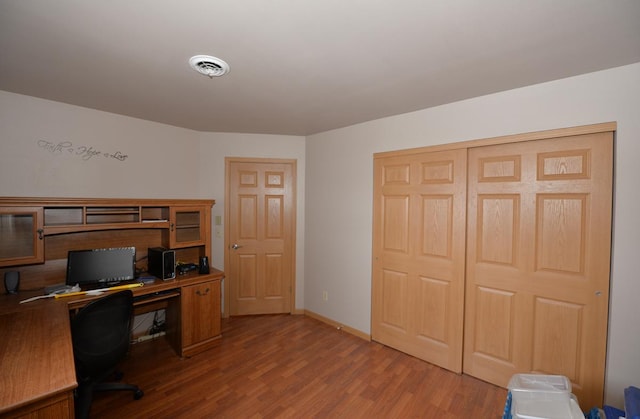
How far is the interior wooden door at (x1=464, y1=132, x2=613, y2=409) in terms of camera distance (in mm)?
1844

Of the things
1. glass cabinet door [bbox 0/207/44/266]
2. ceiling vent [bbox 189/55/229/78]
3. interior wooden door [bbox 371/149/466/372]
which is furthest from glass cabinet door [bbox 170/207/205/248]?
interior wooden door [bbox 371/149/466/372]

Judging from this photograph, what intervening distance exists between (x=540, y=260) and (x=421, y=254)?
0.89 m

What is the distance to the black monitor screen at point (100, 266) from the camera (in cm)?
238

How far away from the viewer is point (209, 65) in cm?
173

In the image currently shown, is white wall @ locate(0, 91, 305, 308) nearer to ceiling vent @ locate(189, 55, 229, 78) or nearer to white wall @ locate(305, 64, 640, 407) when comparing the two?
white wall @ locate(305, 64, 640, 407)

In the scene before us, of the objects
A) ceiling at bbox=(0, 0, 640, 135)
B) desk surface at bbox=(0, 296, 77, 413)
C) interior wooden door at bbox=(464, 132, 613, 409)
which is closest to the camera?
desk surface at bbox=(0, 296, 77, 413)

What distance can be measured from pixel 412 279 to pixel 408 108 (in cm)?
162

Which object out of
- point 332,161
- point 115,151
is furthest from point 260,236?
point 115,151

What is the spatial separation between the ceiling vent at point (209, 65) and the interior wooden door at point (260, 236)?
1.74m

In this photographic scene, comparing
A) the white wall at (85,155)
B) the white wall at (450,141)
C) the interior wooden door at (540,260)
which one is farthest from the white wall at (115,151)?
the interior wooden door at (540,260)

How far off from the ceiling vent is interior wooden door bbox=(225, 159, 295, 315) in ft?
5.72

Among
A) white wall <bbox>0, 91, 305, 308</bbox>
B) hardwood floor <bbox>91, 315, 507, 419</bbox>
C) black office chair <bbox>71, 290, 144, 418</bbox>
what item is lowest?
hardwood floor <bbox>91, 315, 507, 419</bbox>

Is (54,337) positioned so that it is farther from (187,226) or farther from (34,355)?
(187,226)

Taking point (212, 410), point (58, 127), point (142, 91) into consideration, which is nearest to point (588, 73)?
point (142, 91)
